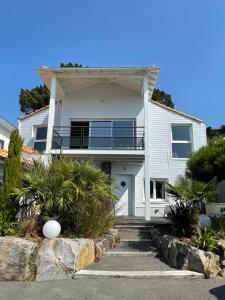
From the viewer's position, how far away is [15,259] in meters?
6.51

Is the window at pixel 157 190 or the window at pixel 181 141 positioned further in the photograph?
the window at pixel 181 141

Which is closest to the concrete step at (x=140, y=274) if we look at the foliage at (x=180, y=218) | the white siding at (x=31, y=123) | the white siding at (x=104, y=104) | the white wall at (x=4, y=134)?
the foliage at (x=180, y=218)

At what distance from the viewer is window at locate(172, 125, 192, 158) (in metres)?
16.8

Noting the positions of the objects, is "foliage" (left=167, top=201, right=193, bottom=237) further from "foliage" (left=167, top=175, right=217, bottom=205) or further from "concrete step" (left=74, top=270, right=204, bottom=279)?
"concrete step" (left=74, top=270, right=204, bottom=279)

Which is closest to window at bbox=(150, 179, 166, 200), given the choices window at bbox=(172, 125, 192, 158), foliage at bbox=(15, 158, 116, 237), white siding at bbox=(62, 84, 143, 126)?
window at bbox=(172, 125, 192, 158)

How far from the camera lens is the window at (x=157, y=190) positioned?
16.4 metres

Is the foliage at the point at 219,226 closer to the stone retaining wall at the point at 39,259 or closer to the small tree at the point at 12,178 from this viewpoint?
the stone retaining wall at the point at 39,259

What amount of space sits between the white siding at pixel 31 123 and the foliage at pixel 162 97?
1813 cm

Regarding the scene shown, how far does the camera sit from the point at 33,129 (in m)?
18.1

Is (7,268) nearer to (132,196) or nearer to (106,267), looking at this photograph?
(106,267)

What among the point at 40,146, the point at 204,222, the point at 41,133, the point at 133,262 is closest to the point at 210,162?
the point at 204,222

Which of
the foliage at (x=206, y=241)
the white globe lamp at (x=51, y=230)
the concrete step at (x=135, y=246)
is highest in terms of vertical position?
the white globe lamp at (x=51, y=230)

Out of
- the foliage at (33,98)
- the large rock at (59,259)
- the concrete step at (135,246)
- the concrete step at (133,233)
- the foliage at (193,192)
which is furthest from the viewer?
the foliage at (33,98)

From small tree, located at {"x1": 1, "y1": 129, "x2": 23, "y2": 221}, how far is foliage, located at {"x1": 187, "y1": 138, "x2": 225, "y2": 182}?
6.56m
